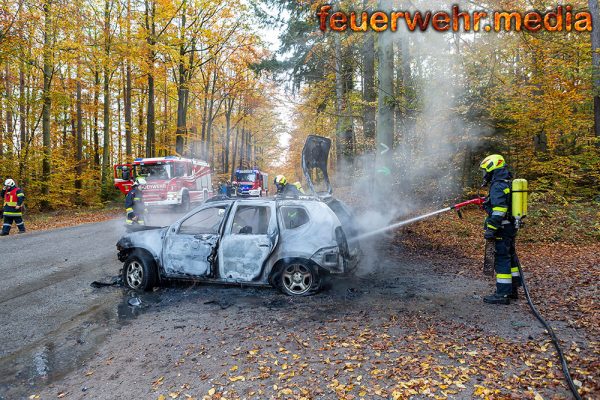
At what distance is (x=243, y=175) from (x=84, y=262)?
17862mm

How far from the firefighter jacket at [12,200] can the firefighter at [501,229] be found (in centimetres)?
1321

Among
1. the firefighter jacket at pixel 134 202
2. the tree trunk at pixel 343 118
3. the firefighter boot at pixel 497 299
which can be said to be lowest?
the firefighter boot at pixel 497 299

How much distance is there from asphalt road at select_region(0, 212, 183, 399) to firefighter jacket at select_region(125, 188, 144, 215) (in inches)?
45.5

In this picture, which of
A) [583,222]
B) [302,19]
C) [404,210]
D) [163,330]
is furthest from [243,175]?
[163,330]

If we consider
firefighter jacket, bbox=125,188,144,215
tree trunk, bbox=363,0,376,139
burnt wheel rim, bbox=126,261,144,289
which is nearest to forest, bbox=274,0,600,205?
tree trunk, bbox=363,0,376,139

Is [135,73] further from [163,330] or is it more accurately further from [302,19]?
[163,330]

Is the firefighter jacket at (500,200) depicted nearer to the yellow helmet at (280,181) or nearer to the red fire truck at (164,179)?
the yellow helmet at (280,181)

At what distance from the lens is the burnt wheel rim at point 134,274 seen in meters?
6.12

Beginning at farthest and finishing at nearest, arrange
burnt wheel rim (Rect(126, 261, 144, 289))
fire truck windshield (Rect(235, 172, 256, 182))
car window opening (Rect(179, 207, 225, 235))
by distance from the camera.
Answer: fire truck windshield (Rect(235, 172, 256, 182))
burnt wheel rim (Rect(126, 261, 144, 289))
car window opening (Rect(179, 207, 225, 235))

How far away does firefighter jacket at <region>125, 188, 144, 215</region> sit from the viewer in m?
10.1

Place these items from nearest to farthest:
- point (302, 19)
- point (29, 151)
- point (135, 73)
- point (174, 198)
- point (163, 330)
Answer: point (163, 330), point (174, 198), point (302, 19), point (29, 151), point (135, 73)

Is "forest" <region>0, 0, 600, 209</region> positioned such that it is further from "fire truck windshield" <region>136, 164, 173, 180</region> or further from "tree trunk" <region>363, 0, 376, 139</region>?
"fire truck windshield" <region>136, 164, 173, 180</region>

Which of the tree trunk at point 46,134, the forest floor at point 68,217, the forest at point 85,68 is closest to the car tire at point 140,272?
the forest floor at point 68,217

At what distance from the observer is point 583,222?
32.6 ft
